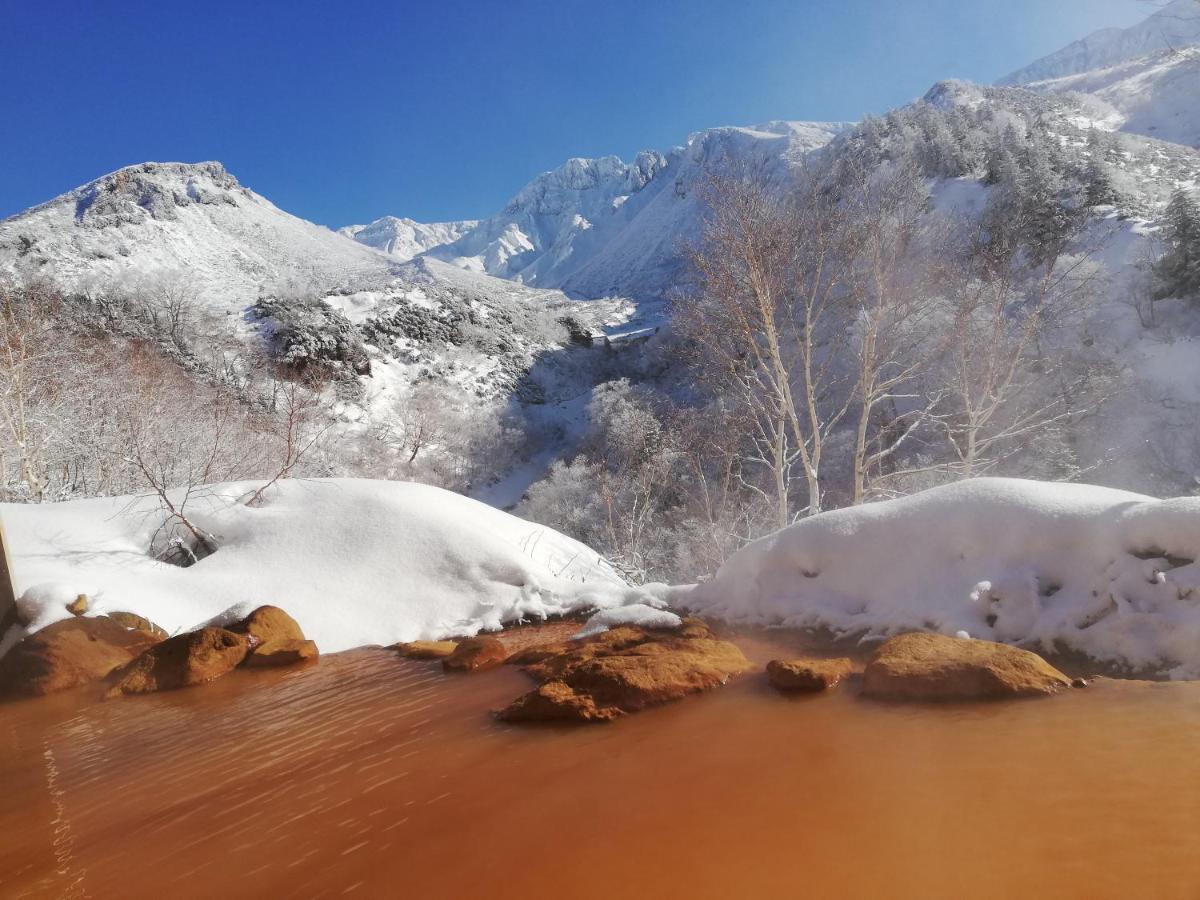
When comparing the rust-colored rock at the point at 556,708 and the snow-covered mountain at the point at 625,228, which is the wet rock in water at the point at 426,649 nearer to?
the rust-colored rock at the point at 556,708

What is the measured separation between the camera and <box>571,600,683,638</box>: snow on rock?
425cm

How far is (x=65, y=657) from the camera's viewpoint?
15.4 feet

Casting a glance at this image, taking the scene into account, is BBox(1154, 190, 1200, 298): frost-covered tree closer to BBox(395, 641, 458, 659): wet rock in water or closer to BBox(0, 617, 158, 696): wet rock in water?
BBox(395, 641, 458, 659): wet rock in water

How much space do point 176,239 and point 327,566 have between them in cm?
5974

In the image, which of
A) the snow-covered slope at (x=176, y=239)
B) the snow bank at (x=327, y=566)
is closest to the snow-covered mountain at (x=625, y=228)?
the snow-covered slope at (x=176, y=239)

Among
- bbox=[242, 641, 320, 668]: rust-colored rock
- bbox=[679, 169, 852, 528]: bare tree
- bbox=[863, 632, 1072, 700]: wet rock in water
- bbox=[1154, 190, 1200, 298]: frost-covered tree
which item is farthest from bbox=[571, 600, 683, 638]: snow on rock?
bbox=[1154, 190, 1200, 298]: frost-covered tree

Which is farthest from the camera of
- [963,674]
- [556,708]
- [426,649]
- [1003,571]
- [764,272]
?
[764,272]

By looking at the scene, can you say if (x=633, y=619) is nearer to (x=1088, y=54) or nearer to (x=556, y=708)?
(x=556, y=708)

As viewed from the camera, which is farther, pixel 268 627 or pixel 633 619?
pixel 268 627

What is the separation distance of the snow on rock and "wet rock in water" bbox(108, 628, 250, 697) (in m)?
3.03

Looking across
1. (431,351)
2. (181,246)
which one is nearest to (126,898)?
(431,351)

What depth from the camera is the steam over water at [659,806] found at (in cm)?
161

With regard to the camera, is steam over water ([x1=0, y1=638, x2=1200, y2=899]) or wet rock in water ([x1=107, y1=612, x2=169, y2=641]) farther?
wet rock in water ([x1=107, y1=612, x2=169, y2=641])

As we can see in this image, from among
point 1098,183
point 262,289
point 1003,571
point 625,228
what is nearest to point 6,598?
point 1003,571
